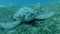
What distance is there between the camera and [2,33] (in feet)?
7.78

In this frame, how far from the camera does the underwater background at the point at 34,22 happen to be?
2.38 m

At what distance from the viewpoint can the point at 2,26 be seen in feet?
7.92

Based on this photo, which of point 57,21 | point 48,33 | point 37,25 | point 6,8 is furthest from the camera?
point 6,8

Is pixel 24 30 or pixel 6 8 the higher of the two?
pixel 6 8

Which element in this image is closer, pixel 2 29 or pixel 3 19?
pixel 2 29

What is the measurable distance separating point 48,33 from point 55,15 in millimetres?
733

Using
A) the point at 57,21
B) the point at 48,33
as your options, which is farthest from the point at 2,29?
the point at 57,21

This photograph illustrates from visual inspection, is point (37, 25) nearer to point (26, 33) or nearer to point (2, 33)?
point (26, 33)

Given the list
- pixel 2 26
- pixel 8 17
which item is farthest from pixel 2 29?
pixel 8 17

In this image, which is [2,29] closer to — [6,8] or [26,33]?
[26,33]

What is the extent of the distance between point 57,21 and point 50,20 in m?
0.14

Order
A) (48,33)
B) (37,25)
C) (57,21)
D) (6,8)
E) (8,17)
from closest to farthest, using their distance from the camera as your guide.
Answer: (48,33) < (37,25) < (57,21) < (8,17) < (6,8)

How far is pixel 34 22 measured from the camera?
264 cm

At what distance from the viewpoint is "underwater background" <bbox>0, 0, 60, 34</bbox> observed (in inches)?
93.6
